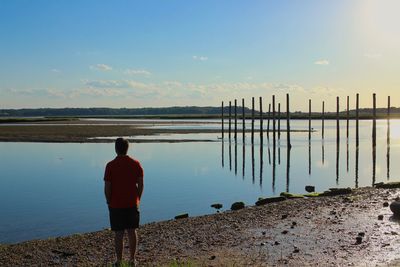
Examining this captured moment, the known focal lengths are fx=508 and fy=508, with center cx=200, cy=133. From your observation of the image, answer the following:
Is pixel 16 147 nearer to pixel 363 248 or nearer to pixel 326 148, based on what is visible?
pixel 326 148

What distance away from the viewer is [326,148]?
149 ft

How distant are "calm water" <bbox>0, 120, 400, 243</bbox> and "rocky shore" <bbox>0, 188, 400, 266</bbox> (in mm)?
2436

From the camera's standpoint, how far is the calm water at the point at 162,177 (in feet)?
53.9

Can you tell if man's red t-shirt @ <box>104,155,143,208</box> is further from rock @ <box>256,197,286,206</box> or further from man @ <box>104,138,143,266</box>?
rock @ <box>256,197,286,206</box>

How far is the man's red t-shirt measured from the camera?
27.6 ft

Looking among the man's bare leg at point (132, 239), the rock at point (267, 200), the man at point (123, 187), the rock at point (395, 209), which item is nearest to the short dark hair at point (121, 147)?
the man at point (123, 187)

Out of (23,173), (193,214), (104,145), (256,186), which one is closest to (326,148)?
(104,145)

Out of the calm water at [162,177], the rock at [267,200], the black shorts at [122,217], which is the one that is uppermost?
the black shorts at [122,217]

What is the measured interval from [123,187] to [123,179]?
5.4 inches

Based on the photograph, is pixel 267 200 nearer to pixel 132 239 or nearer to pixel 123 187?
pixel 132 239

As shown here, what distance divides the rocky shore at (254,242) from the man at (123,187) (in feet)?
3.87

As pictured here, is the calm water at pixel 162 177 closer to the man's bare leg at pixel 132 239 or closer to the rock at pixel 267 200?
the rock at pixel 267 200

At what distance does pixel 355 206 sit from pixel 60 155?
27448mm

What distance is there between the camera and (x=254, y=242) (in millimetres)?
11070
